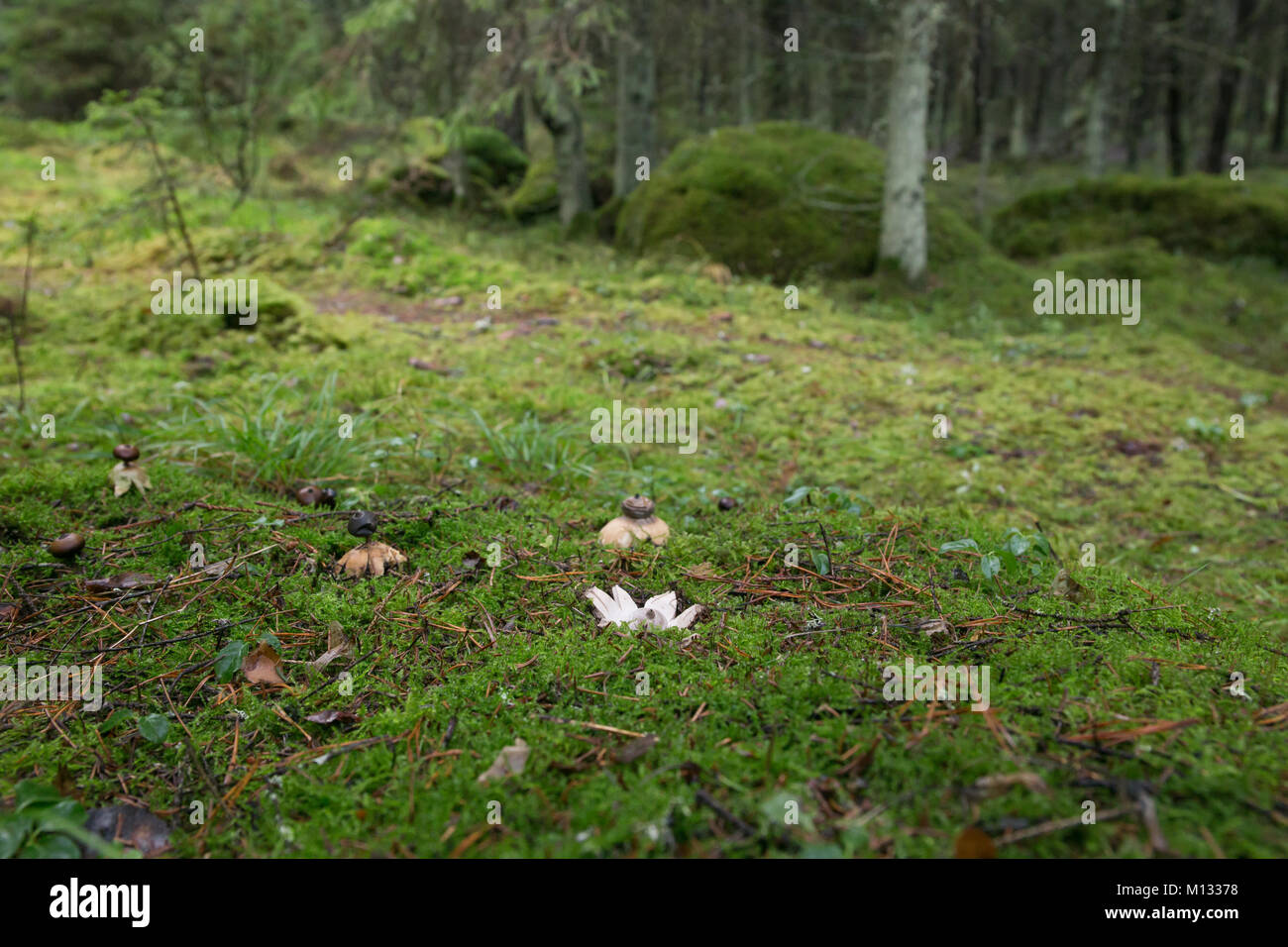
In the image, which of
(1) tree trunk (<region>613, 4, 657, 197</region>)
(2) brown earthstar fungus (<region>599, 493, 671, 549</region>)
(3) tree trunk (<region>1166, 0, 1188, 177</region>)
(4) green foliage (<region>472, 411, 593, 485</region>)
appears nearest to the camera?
(2) brown earthstar fungus (<region>599, 493, 671, 549</region>)

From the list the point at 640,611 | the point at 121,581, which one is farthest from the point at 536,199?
the point at 640,611

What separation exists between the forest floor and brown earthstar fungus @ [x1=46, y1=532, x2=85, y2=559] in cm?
6

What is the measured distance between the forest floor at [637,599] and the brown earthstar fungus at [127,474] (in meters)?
0.05

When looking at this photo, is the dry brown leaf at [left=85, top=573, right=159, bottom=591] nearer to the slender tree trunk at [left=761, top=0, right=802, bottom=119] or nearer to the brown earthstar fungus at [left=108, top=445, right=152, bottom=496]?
the brown earthstar fungus at [left=108, top=445, right=152, bottom=496]

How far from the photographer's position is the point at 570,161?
36.2 feet

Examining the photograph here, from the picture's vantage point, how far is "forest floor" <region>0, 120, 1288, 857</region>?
1520 mm

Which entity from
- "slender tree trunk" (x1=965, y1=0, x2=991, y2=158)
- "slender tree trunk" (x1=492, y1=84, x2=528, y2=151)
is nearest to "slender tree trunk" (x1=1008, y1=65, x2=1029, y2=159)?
"slender tree trunk" (x1=965, y1=0, x2=991, y2=158)

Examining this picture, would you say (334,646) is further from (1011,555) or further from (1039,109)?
(1039,109)

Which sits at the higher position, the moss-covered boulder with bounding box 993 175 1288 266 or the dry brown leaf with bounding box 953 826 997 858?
the moss-covered boulder with bounding box 993 175 1288 266

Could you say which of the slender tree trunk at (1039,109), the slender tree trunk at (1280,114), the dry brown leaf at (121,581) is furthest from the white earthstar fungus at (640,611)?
the slender tree trunk at (1039,109)

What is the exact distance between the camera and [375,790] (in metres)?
1.64

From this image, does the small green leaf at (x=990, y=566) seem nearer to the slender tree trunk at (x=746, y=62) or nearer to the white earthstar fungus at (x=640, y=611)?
the white earthstar fungus at (x=640, y=611)

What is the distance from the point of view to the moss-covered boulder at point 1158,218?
9.34 meters
